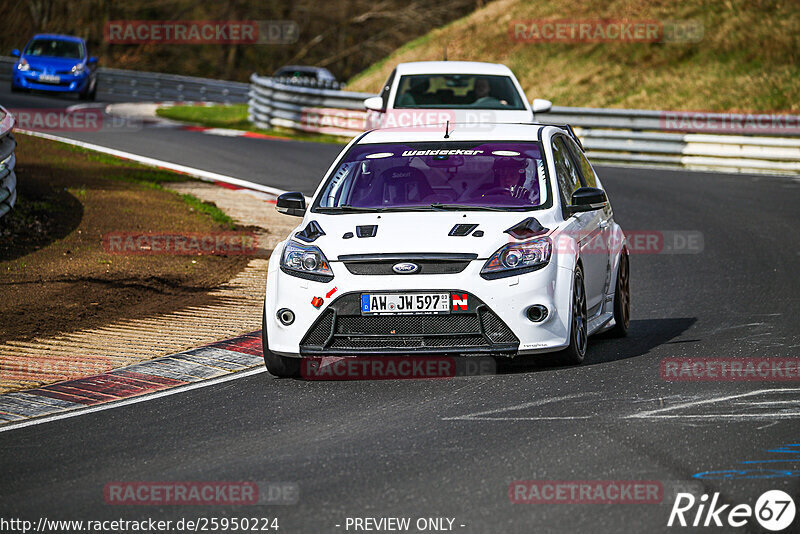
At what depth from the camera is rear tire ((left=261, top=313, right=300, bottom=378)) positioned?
8766 mm

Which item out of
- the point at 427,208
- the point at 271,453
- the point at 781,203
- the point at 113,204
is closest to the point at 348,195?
the point at 427,208

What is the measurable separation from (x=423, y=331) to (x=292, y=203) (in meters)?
1.66

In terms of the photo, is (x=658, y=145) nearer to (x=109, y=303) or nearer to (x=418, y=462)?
(x=109, y=303)

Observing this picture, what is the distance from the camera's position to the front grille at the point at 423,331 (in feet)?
27.3

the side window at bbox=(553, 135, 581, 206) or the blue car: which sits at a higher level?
the side window at bbox=(553, 135, 581, 206)

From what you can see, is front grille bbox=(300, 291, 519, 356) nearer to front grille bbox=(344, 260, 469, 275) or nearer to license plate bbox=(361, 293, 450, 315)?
license plate bbox=(361, 293, 450, 315)

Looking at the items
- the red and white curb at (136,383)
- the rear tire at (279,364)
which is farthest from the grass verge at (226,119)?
the rear tire at (279,364)

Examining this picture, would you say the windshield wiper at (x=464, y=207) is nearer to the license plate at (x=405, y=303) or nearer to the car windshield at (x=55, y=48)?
the license plate at (x=405, y=303)

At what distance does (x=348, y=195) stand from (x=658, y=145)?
17033mm

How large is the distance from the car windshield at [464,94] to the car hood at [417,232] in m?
9.16

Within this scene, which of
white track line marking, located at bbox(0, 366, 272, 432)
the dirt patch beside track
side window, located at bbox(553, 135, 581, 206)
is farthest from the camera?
the dirt patch beside track

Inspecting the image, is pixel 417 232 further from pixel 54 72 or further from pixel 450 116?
pixel 54 72

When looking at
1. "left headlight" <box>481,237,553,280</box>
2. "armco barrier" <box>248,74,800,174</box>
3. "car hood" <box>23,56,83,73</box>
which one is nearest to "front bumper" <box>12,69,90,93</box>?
"car hood" <box>23,56,83,73</box>

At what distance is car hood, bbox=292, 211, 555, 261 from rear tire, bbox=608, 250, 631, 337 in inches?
58.1
